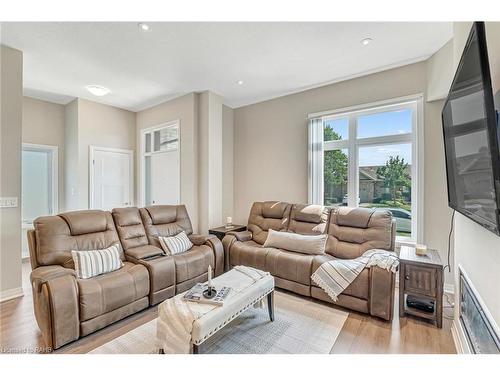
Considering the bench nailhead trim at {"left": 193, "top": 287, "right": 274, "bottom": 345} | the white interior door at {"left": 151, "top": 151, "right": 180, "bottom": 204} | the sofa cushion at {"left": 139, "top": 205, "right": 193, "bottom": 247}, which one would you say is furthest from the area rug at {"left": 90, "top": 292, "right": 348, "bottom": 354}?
the white interior door at {"left": 151, "top": 151, "right": 180, "bottom": 204}

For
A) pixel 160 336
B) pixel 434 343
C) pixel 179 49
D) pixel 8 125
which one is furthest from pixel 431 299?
pixel 8 125

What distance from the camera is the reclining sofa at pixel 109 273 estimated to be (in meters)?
1.84

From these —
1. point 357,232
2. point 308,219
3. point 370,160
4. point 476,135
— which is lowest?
point 357,232

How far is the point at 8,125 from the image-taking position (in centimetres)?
273

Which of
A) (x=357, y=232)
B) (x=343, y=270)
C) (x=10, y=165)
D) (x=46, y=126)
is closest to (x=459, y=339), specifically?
(x=343, y=270)

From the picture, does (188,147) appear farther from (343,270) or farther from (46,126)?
(343,270)

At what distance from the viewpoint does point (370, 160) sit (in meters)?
3.38

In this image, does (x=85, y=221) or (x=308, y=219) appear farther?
(x=308, y=219)

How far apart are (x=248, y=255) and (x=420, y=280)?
1823mm

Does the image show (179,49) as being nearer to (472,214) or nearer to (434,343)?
(472,214)

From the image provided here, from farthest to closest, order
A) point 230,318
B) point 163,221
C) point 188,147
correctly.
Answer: point 188,147 < point 163,221 < point 230,318

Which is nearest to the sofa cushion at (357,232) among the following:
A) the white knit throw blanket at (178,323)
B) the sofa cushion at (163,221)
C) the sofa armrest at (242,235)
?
the sofa armrest at (242,235)

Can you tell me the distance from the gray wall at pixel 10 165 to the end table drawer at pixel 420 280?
4.15 m
